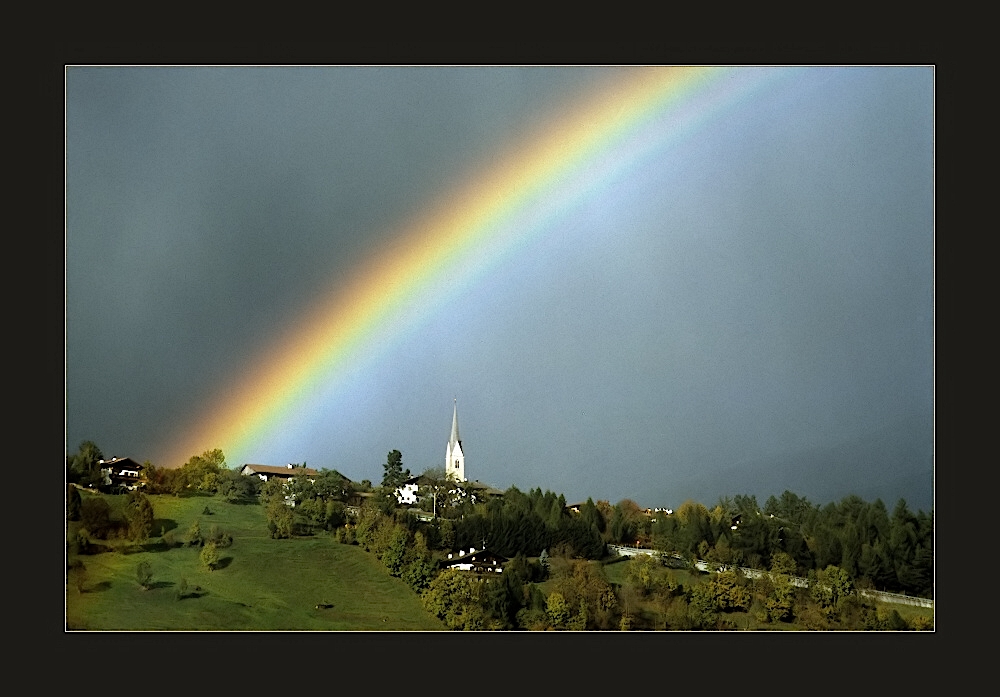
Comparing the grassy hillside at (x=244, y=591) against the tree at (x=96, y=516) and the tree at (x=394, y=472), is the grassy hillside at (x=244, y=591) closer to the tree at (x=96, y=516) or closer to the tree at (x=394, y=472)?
the tree at (x=96, y=516)

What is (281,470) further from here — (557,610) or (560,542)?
(557,610)

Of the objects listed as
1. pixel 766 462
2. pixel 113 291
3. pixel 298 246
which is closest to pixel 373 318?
pixel 298 246

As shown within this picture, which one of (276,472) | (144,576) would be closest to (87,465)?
(144,576)

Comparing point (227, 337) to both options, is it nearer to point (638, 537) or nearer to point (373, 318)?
point (373, 318)

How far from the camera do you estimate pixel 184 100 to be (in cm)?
1314

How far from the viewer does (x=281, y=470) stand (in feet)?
44.0

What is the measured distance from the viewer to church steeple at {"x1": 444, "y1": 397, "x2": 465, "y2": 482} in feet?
44.0

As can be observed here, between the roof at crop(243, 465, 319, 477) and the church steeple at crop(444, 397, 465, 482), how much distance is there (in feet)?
5.68

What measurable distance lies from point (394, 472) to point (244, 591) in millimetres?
2389

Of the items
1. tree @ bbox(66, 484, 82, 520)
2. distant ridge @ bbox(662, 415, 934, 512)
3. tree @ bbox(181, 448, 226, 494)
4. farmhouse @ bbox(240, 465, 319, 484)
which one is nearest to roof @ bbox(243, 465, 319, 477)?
farmhouse @ bbox(240, 465, 319, 484)

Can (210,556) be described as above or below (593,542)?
below

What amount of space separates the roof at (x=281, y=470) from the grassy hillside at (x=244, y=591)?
0.82 meters

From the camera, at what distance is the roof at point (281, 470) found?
13.4m

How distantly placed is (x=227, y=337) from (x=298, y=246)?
1.52m
